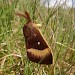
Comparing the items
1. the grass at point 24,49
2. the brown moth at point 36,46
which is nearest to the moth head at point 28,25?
the brown moth at point 36,46

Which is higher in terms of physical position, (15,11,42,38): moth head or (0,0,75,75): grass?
(15,11,42,38): moth head

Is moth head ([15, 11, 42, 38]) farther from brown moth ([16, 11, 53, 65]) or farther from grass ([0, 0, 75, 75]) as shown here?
grass ([0, 0, 75, 75])

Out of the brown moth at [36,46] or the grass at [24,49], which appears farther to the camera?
the grass at [24,49]

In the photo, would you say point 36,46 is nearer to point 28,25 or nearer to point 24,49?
point 28,25

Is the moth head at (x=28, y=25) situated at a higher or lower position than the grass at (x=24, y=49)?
higher

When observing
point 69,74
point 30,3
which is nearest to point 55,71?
point 69,74

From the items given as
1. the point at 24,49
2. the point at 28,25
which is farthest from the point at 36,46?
the point at 24,49

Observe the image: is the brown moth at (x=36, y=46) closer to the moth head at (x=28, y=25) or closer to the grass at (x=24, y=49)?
the moth head at (x=28, y=25)

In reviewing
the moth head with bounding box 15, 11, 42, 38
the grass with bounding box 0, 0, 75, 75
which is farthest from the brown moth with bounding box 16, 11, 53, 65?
the grass with bounding box 0, 0, 75, 75
